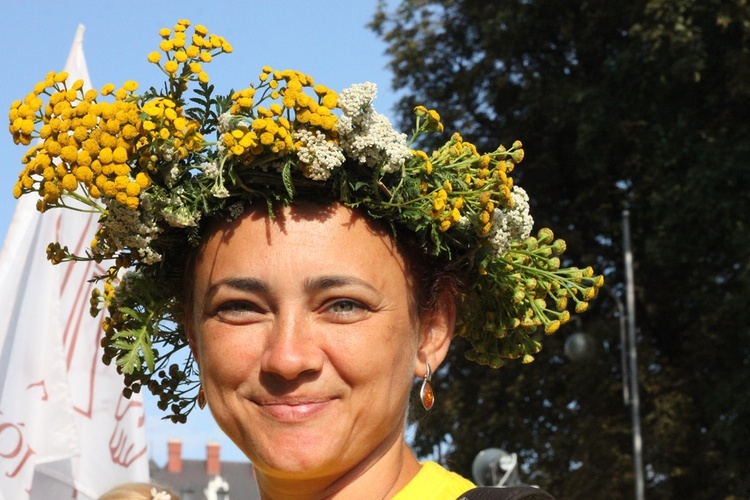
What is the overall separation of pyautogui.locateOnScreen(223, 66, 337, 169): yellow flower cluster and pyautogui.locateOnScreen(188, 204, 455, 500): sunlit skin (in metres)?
0.16

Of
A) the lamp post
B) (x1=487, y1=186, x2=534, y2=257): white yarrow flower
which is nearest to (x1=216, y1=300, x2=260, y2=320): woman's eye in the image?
(x1=487, y1=186, x2=534, y2=257): white yarrow flower

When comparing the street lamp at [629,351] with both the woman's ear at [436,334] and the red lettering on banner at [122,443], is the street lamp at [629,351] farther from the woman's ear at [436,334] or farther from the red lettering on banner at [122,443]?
the woman's ear at [436,334]

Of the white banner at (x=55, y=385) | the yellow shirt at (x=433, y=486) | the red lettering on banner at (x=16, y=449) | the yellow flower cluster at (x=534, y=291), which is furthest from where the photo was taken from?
the white banner at (x=55, y=385)

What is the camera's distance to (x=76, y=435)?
250 inches

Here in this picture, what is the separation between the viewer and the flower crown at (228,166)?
2.95 meters

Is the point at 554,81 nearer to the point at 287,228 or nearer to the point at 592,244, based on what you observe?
the point at 592,244

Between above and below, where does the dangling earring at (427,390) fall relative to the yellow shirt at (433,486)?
above

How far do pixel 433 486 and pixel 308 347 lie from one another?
0.48 m

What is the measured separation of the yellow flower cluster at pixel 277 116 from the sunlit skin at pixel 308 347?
159 mm

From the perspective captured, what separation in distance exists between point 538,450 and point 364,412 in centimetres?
1864

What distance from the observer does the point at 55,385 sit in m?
6.40

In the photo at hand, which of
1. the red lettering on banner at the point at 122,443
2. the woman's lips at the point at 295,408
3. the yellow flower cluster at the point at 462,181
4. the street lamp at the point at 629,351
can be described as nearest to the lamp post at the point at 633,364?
the street lamp at the point at 629,351

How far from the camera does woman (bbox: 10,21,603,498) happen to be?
9.53 ft

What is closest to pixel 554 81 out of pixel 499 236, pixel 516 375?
pixel 516 375
